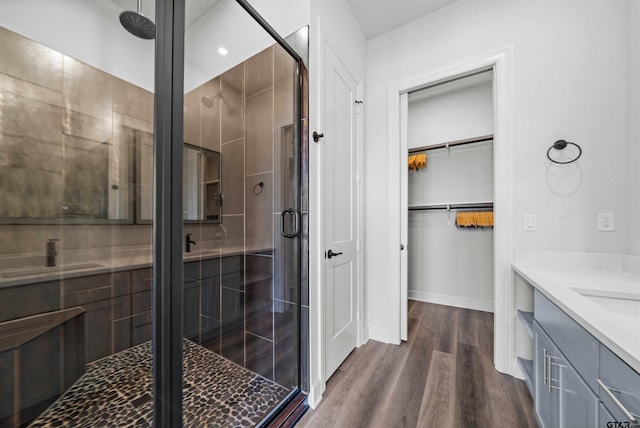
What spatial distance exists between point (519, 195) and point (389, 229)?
1.00m

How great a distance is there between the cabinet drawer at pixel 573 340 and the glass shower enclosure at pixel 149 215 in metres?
1.26

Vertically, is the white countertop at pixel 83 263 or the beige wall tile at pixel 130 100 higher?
the beige wall tile at pixel 130 100

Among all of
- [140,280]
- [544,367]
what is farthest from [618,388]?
[140,280]

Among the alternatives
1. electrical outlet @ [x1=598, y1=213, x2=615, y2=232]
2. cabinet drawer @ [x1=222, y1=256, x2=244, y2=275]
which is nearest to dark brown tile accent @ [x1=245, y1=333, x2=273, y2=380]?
cabinet drawer @ [x1=222, y1=256, x2=244, y2=275]

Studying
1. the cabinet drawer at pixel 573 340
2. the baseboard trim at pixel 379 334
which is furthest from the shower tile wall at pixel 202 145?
the cabinet drawer at pixel 573 340

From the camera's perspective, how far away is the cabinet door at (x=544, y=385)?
103cm

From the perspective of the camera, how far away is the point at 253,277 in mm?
1697

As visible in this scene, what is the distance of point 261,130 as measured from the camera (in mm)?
1684

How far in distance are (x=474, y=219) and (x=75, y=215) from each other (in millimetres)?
3595

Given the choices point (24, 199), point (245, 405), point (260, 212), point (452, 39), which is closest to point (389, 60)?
point (452, 39)

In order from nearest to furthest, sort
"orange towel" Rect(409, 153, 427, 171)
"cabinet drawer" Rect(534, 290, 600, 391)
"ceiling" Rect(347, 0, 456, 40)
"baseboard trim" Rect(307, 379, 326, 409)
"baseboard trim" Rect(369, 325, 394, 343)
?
"cabinet drawer" Rect(534, 290, 600, 391) < "baseboard trim" Rect(307, 379, 326, 409) < "ceiling" Rect(347, 0, 456, 40) < "baseboard trim" Rect(369, 325, 394, 343) < "orange towel" Rect(409, 153, 427, 171)

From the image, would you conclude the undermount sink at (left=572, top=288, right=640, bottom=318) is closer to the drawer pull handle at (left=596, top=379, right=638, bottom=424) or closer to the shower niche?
the drawer pull handle at (left=596, top=379, right=638, bottom=424)

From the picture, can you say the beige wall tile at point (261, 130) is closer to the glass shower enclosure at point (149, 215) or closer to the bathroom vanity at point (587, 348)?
the glass shower enclosure at point (149, 215)

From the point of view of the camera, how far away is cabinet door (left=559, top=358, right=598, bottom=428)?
75cm
